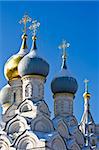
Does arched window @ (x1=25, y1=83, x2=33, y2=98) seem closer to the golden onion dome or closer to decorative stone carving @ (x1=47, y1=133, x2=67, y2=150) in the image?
the golden onion dome

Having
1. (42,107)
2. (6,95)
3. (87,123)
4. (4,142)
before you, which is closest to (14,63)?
(6,95)

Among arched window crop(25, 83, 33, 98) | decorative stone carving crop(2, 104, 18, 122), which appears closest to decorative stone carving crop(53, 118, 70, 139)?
arched window crop(25, 83, 33, 98)

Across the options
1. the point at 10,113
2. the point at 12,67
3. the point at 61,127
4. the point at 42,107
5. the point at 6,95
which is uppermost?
the point at 12,67

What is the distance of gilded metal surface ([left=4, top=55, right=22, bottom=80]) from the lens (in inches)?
959

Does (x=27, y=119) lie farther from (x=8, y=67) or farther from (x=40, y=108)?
(x=8, y=67)

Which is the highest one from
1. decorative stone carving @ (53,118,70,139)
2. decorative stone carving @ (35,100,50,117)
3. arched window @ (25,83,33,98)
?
arched window @ (25,83,33,98)

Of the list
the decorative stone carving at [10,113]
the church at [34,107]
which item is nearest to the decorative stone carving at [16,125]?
the church at [34,107]

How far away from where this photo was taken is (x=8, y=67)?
81.0 ft

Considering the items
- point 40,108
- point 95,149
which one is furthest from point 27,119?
point 95,149

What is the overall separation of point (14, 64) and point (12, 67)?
0.17 metres

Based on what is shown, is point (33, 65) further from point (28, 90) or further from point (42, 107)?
point (42, 107)

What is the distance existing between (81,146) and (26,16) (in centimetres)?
664

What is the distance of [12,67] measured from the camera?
80.3 feet

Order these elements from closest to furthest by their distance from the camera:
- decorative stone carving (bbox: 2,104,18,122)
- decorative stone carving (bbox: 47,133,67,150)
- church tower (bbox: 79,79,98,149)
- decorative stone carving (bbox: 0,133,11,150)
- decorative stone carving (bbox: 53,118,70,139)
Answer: decorative stone carving (bbox: 47,133,67,150) < decorative stone carving (bbox: 0,133,11,150) < decorative stone carving (bbox: 53,118,70,139) < decorative stone carving (bbox: 2,104,18,122) < church tower (bbox: 79,79,98,149)
